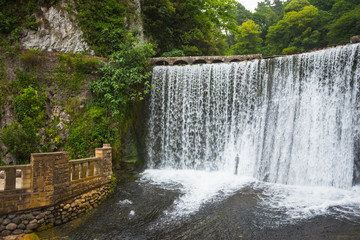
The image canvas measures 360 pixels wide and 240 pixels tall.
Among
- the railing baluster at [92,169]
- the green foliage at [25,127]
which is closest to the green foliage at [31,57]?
the green foliage at [25,127]

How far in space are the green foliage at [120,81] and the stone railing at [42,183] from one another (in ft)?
16.1

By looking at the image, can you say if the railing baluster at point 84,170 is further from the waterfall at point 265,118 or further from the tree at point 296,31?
the tree at point 296,31

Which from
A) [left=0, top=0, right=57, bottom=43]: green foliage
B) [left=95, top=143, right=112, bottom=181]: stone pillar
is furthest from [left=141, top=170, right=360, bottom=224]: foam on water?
[left=0, top=0, right=57, bottom=43]: green foliage

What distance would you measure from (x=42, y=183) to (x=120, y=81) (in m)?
7.22

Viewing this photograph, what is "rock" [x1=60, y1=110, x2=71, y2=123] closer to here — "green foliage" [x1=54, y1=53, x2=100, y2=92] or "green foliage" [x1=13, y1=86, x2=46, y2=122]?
"green foliage" [x1=13, y1=86, x2=46, y2=122]

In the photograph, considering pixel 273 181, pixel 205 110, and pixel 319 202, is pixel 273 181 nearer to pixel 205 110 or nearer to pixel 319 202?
pixel 319 202

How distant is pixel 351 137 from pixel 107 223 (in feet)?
31.4

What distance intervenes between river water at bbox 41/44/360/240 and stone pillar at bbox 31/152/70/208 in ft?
2.90

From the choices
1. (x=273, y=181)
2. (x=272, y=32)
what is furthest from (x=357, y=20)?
(x=273, y=181)

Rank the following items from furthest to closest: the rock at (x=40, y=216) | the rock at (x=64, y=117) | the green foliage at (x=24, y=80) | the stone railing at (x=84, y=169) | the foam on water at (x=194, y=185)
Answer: the rock at (x=64, y=117), the green foliage at (x=24, y=80), the foam on water at (x=194, y=185), the stone railing at (x=84, y=169), the rock at (x=40, y=216)

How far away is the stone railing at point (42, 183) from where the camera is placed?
615cm

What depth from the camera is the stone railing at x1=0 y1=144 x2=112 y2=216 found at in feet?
20.2

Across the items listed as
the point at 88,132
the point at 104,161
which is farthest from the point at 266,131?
the point at 88,132

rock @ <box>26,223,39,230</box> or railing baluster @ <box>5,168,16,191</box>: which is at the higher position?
railing baluster @ <box>5,168,16,191</box>
